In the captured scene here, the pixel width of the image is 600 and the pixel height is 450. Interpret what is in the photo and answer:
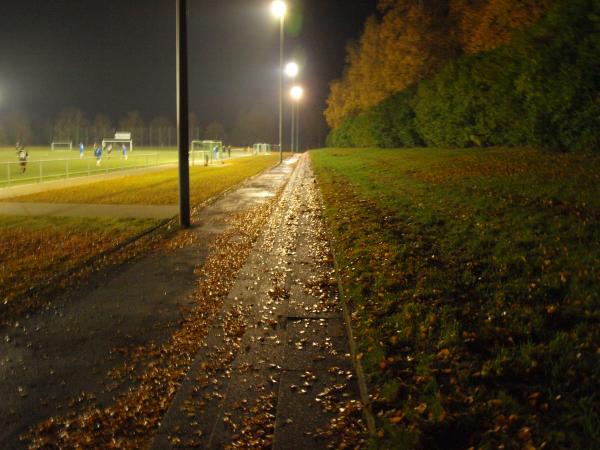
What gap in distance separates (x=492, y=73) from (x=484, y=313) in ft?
48.3

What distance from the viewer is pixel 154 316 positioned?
20.7 feet

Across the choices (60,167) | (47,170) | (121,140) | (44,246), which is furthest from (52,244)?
(121,140)

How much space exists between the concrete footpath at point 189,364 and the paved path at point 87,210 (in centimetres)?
577

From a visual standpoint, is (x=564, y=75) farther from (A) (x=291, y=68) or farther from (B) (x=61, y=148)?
(B) (x=61, y=148)

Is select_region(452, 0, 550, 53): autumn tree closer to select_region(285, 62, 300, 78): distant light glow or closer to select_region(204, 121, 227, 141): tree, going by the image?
select_region(285, 62, 300, 78): distant light glow

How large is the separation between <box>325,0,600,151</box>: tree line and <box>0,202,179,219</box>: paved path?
33.7 feet

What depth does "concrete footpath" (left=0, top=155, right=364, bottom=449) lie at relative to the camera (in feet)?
12.5

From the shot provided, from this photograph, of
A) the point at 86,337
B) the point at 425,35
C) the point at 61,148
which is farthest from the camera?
the point at 61,148

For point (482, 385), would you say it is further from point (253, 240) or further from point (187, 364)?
point (253, 240)

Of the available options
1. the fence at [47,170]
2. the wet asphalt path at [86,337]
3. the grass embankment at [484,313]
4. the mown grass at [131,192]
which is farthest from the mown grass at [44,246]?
→ the fence at [47,170]

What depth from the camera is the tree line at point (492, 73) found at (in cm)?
1352

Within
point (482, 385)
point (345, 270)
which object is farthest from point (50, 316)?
point (482, 385)

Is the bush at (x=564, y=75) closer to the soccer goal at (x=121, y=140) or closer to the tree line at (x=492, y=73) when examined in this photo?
the tree line at (x=492, y=73)

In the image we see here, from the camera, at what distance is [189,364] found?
16.3ft
